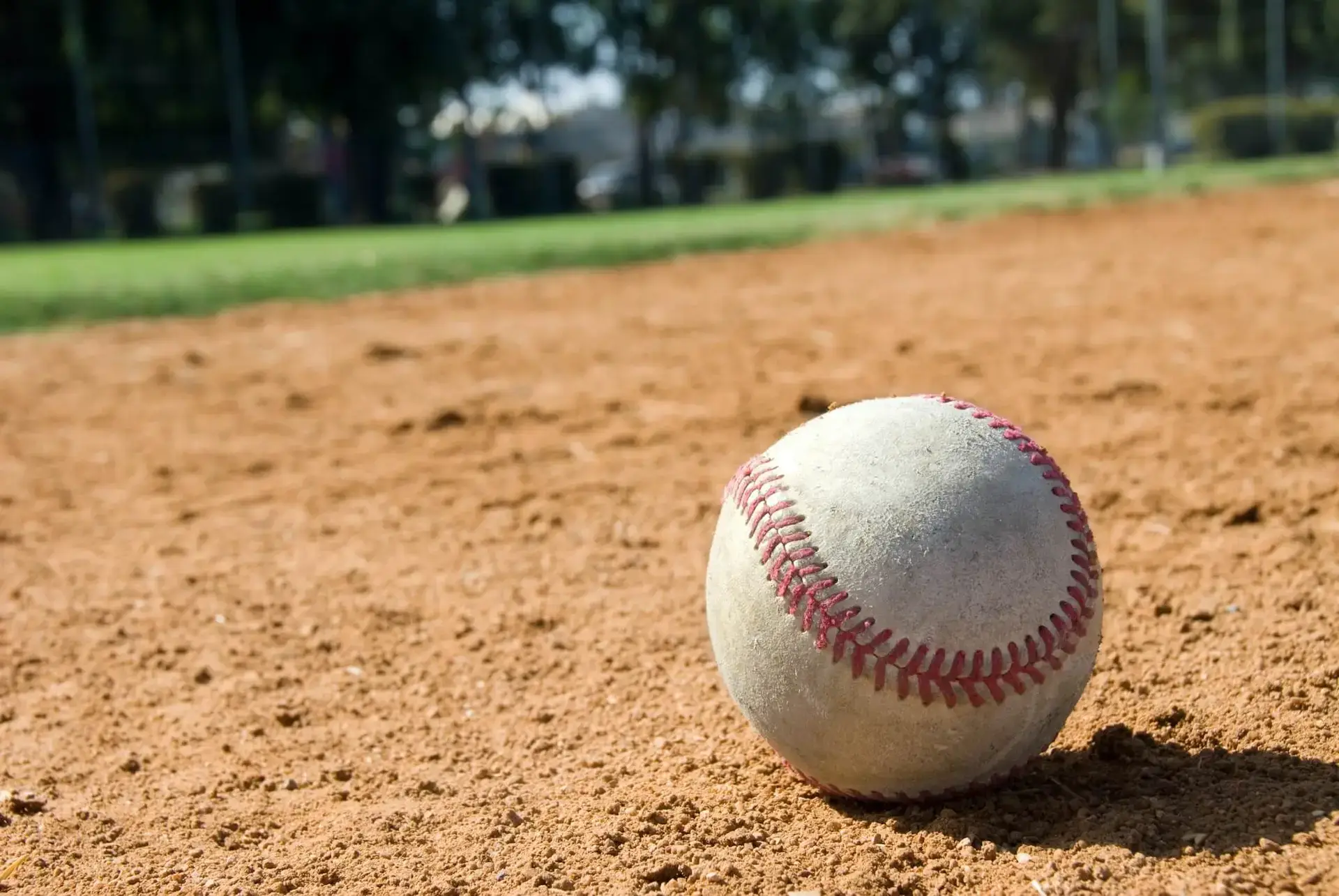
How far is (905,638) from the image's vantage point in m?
2.53

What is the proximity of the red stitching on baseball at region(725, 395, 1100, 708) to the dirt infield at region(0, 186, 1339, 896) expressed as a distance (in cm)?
29

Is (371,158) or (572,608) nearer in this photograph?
(572,608)

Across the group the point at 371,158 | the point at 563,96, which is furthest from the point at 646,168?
the point at 371,158

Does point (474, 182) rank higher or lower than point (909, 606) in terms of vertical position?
higher

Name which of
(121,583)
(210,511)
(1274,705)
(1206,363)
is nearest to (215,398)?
(210,511)

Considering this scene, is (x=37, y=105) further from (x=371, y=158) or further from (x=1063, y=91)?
(x=1063, y=91)

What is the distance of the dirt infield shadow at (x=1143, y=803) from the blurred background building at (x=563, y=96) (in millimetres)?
27082

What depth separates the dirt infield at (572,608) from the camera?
260 cm

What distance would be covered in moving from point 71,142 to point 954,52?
2750 centimetres

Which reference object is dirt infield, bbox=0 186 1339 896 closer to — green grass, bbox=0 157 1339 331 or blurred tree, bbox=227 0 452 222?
green grass, bbox=0 157 1339 331

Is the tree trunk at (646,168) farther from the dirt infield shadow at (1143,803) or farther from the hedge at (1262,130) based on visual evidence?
the dirt infield shadow at (1143,803)

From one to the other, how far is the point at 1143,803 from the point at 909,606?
24.0 inches

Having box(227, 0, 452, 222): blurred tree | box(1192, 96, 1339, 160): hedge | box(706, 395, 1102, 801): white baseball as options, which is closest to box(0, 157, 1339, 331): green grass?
box(1192, 96, 1339, 160): hedge

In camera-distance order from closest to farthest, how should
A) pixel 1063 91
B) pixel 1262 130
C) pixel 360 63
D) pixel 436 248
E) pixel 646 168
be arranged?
1. pixel 436 248
2. pixel 360 63
3. pixel 1262 130
4. pixel 646 168
5. pixel 1063 91
